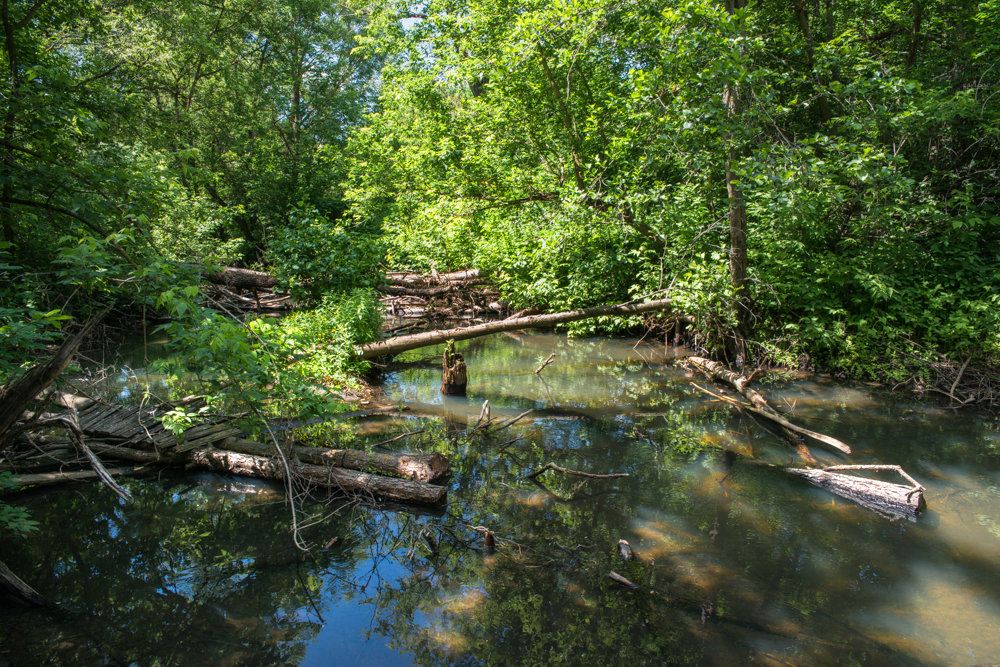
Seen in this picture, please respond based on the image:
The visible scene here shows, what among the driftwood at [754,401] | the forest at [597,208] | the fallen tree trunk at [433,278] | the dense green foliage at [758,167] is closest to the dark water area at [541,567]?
the driftwood at [754,401]

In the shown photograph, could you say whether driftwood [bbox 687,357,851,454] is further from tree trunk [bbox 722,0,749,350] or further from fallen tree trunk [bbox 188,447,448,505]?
fallen tree trunk [bbox 188,447,448,505]

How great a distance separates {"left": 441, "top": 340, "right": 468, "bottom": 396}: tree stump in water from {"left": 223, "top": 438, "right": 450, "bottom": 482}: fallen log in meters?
3.15

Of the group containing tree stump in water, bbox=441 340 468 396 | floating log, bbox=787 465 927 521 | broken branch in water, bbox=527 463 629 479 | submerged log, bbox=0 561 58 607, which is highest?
submerged log, bbox=0 561 58 607

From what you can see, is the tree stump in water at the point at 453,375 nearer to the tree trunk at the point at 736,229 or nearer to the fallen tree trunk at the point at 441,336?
the fallen tree trunk at the point at 441,336

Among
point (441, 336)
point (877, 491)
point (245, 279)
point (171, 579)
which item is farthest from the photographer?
point (245, 279)

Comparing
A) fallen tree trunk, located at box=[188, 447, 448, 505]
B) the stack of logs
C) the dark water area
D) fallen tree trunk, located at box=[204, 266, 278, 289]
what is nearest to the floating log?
the dark water area

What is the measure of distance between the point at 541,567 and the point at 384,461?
2.04 metres

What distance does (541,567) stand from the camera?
4.24 metres

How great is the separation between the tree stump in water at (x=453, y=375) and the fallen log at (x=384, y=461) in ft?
10.3

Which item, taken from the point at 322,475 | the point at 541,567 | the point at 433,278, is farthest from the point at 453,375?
the point at 433,278

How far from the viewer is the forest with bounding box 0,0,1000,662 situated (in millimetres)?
4844

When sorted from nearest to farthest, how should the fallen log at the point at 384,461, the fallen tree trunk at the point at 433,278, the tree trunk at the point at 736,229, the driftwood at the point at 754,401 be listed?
1. the fallen log at the point at 384,461
2. the driftwood at the point at 754,401
3. the tree trunk at the point at 736,229
4. the fallen tree trunk at the point at 433,278

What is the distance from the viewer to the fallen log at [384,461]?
547cm

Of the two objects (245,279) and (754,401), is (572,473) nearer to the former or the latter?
(754,401)
